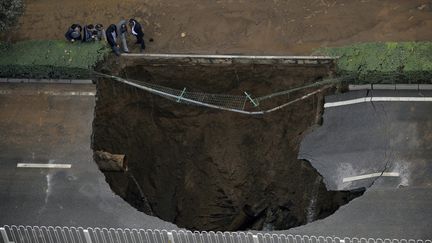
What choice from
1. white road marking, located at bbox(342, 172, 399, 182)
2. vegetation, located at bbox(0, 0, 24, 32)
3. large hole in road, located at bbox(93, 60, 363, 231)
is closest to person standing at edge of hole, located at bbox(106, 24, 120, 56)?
large hole in road, located at bbox(93, 60, 363, 231)

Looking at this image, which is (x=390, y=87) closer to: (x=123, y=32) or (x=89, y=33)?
(x=123, y=32)

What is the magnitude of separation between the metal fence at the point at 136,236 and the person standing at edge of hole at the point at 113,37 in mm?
5663

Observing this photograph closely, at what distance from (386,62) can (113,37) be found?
7655mm

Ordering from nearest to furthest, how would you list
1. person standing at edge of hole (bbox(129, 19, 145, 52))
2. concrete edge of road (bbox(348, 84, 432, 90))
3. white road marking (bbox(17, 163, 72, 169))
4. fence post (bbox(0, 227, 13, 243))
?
fence post (bbox(0, 227, 13, 243)) < white road marking (bbox(17, 163, 72, 169)) < concrete edge of road (bbox(348, 84, 432, 90)) < person standing at edge of hole (bbox(129, 19, 145, 52))

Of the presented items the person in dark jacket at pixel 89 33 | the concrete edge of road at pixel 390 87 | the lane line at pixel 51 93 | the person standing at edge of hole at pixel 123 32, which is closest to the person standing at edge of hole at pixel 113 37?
the person standing at edge of hole at pixel 123 32

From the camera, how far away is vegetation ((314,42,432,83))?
22.8 metres

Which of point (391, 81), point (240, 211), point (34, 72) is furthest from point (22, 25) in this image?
point (391, 81)

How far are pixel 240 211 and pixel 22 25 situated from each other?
872cm

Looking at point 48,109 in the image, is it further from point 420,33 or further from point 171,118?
point 420,33

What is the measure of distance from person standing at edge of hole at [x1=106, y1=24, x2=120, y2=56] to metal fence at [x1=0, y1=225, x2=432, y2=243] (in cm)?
566

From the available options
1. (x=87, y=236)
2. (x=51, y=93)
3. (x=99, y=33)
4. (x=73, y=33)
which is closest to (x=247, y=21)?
(x=99, y=33)

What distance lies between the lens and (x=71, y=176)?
74.2 ft

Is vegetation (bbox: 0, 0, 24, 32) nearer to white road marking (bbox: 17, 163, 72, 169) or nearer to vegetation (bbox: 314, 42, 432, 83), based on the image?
white road marking (bbox: 17, 163, 72, 169)

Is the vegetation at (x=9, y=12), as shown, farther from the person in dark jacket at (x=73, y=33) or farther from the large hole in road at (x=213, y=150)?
the large hole in road at (x=213, y=150)
